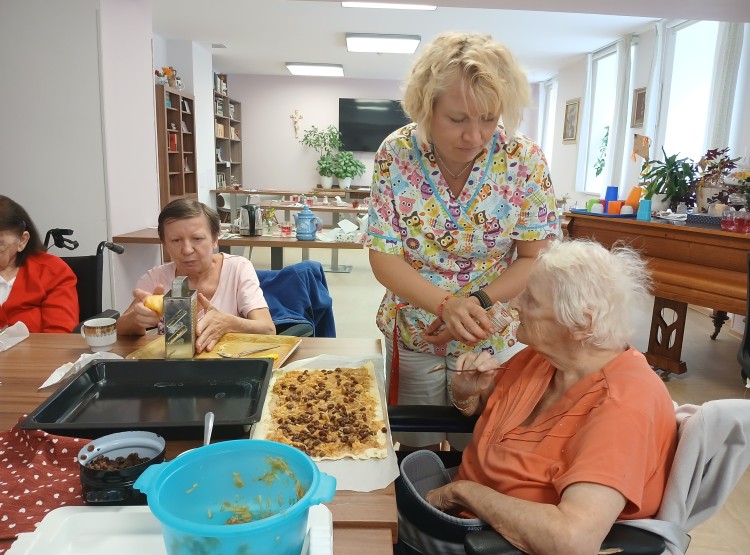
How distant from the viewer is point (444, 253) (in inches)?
65.3

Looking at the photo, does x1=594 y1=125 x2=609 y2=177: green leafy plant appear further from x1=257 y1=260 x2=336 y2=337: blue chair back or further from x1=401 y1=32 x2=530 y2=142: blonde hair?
x1=401 y1=32 x2=530 y2=142: blonde hair

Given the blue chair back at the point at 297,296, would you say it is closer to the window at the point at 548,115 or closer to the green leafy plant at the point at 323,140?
the green leafy plant at the point at 323,140

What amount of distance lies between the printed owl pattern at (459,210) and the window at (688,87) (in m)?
5.15

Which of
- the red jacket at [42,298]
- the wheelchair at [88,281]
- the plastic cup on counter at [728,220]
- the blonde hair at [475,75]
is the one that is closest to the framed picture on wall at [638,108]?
the plastic cup on counter at [728,220]

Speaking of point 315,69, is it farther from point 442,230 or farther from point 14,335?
point 442,230

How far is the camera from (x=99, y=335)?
5.43ft

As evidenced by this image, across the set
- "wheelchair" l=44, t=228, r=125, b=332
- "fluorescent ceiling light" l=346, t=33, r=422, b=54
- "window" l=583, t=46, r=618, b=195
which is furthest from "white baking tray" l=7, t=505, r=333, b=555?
"window" l=583, t=46, r=618, b=195

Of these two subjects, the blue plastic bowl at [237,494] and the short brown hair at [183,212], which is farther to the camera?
the short brown hair at [183,212]

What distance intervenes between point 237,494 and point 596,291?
0.87 meters

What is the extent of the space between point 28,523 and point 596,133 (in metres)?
9.01

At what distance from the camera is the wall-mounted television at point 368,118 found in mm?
11289

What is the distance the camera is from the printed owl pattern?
5.31 feet

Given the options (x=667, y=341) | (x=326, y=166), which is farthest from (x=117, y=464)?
(x=326, y=166)

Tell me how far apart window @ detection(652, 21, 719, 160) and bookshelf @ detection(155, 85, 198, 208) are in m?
6.22
